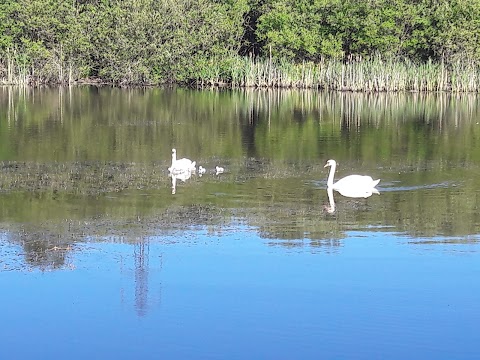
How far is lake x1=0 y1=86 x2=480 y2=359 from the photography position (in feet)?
31.7

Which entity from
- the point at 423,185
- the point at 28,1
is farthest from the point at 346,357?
the point at 28,1

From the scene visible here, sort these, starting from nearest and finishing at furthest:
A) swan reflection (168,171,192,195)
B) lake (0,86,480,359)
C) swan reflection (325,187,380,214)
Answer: lake (0,86,480,359), swan reflection (325,187,380,214), swan reflection (168,171,192,195)

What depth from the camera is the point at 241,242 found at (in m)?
13.5

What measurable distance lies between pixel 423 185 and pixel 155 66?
40.5 meters

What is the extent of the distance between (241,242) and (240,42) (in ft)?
162

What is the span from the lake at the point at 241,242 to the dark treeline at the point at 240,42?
1046 inches

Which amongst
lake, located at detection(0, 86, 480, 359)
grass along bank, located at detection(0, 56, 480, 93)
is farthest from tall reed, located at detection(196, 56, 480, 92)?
lake, located at detection(0, 86, 480, 359)

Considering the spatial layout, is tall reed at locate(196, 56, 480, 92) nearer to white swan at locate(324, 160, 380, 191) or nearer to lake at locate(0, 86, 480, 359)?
lake at locate(0, 86, 480, 359)

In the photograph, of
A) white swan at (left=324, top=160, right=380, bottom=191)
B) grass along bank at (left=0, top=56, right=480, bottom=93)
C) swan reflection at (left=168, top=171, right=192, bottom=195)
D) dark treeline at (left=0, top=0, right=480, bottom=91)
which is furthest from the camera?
dark treeline at (left=0, top=0, right=480, bottom=91)

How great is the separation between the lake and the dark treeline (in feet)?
87.1

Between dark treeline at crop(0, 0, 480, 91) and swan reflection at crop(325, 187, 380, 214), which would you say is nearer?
swan reflection at crop(325, 187, 380, 214)

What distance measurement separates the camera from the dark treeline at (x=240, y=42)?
53.8 metres

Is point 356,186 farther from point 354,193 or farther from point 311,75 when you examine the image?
point 311,75

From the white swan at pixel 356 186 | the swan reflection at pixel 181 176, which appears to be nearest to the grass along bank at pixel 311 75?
the swan reflection at pixel 181 176
